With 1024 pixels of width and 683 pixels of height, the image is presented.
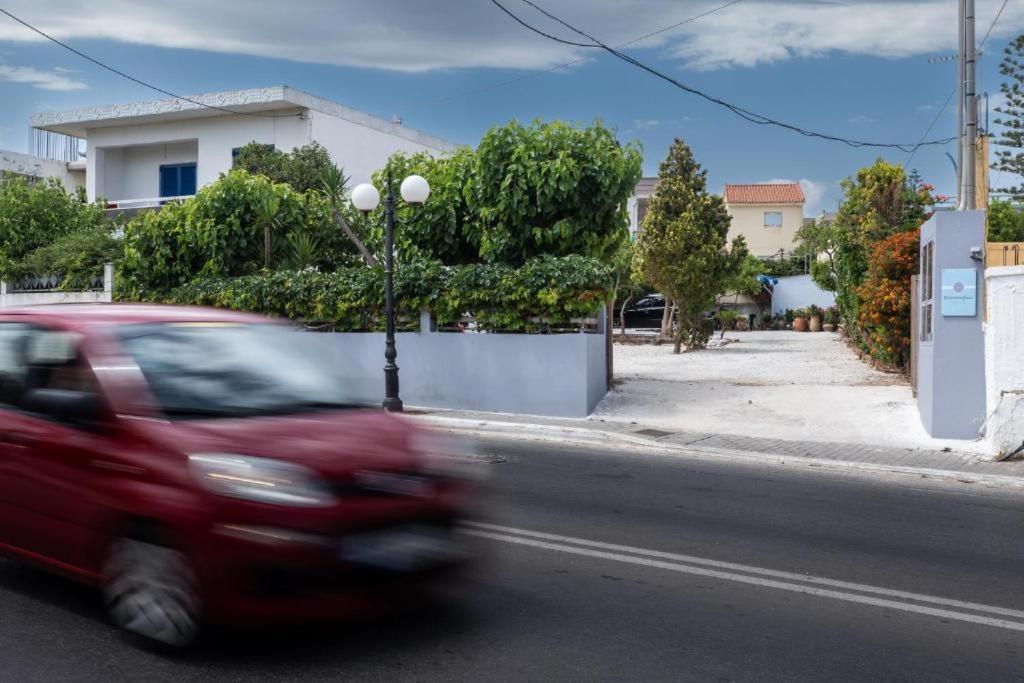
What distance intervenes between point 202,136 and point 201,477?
117 feet

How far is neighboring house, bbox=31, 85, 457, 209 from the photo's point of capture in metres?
34.9

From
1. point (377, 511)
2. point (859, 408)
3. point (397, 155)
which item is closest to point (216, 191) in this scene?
point (397, 155)

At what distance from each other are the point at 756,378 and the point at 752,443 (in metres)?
6.87

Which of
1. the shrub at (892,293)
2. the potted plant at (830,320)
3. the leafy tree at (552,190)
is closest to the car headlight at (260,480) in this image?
Result: the leafy tree at (552,190)

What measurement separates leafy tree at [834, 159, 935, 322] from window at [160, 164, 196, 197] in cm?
2634

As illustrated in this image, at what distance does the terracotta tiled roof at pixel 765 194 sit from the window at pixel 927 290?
159 feet

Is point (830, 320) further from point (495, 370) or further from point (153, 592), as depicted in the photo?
point (153, 592)

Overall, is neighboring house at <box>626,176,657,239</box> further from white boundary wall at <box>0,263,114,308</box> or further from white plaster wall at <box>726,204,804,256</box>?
white boundary wall at <box>0,263,114,308</box>

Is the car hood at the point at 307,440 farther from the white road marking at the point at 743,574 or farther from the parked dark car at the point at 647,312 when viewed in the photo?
the parked dark car at the point at 647,312

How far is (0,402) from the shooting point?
527 cm

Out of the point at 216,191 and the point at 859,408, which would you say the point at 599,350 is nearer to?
the point at 859,408

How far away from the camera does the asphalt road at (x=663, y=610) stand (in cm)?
439

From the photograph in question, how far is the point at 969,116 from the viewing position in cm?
1342

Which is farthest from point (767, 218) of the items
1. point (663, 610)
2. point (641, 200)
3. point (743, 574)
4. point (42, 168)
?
point (663, 610)
